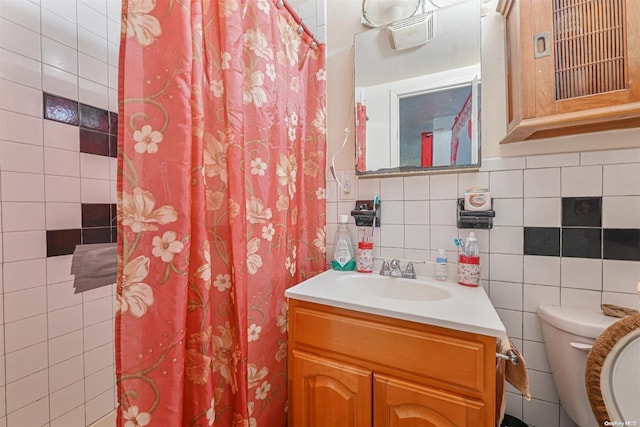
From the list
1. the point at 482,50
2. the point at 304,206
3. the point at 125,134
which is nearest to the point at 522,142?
the point at 482,50

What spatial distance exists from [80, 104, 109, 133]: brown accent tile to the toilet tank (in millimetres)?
2161

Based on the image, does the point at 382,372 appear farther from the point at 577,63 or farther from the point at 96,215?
the point at 96,215

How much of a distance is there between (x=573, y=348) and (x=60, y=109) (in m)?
2.24

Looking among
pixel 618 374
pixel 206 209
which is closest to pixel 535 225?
pixel 618 374

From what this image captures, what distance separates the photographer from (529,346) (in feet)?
3.38

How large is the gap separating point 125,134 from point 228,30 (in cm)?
46

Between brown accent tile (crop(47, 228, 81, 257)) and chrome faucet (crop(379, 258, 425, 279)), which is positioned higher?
brown accent tile (crop(47, 228, 81, 257))

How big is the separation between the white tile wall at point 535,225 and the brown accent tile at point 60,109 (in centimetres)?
165

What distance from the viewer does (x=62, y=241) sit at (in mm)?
1252

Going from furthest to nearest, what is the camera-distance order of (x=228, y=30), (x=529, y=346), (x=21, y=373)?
(x=21, y=373) → (x=529, y=346) → (x=228, y=30)

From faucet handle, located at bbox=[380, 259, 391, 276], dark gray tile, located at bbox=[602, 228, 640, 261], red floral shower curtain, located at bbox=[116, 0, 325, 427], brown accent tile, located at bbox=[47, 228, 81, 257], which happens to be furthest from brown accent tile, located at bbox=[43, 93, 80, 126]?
dark gray tile, located at bbox=[602, 228, 640, 261]

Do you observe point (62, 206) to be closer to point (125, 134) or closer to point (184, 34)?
point (125, 134)

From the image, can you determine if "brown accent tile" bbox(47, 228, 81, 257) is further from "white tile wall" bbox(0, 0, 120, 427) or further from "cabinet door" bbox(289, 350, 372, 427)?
"cabinet door" bbox(289, 350, 372, 427)

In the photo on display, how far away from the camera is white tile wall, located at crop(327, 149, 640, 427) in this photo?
915 millimetres
